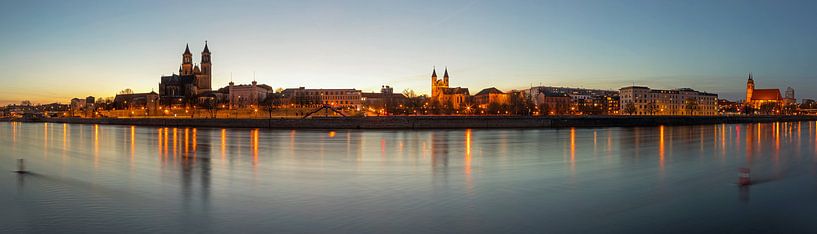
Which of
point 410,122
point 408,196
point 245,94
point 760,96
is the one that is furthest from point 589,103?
point 408,196

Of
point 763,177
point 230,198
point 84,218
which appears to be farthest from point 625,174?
point 84,218

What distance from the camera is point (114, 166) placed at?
16.6 meters

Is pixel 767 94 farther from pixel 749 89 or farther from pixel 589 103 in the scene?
pixel 589 103

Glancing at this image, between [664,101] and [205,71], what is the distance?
99.4 m

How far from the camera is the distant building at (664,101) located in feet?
384

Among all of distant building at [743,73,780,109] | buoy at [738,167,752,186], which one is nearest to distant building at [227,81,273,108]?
buoy at [738,167,752,186]

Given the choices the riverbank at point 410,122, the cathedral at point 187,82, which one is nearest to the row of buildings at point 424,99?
the cathedral at point 187,82

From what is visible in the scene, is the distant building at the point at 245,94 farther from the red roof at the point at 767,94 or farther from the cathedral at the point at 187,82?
the red roof at the point at 767,94

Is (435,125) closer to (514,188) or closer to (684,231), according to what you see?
(514,188)

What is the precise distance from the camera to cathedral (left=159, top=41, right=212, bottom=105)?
98.2 metres

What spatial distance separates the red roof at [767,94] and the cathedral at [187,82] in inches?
5211

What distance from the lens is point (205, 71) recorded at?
355ft

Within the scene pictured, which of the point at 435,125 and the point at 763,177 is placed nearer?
the point at 763,177

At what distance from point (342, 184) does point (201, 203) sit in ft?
10.5
